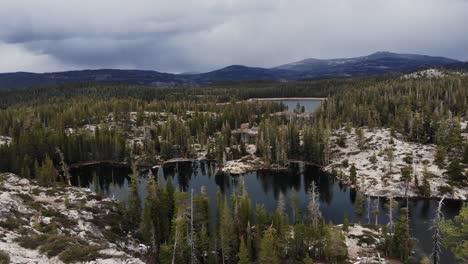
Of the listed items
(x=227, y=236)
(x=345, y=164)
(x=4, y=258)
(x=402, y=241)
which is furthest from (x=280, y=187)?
(x=4, y=258)

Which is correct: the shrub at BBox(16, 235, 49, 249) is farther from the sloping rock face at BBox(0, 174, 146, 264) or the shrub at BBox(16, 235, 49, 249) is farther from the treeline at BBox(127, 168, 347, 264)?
the treeline at BBox(127, 168, 347, 264)

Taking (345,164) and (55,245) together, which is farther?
(345,164)

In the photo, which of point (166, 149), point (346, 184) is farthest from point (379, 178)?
point (166, 149)

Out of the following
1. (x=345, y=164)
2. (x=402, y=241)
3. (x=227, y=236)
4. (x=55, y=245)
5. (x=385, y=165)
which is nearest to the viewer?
(x=55, y=245)

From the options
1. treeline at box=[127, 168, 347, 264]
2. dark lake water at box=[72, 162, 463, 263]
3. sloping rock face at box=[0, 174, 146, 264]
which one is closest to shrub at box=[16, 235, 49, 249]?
sloping rock face at box=[0, 174, 146, 264]

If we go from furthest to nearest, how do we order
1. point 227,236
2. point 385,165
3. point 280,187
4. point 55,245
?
1. point 385,165
2. point 280,187
3. point 227,236
4. point 55,245

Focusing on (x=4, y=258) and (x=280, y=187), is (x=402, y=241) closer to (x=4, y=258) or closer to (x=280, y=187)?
(x=280, y=187)

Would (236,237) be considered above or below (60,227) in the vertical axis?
below

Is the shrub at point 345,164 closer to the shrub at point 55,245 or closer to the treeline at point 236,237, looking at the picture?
the treeline at point 236,237
